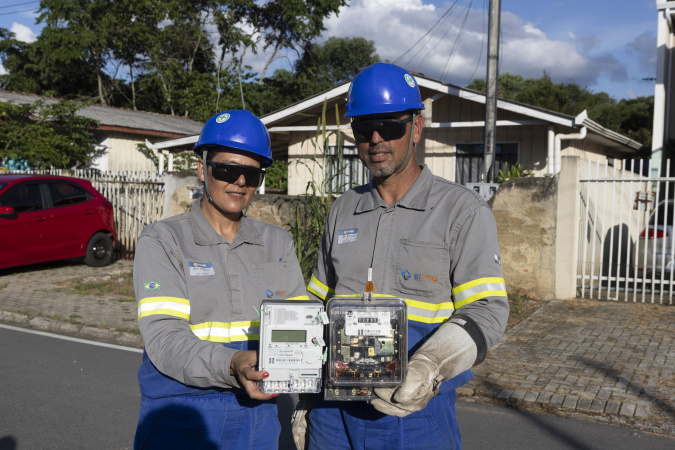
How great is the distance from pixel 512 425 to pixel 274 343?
147 inches

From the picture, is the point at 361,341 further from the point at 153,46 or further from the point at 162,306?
the point at 153,46

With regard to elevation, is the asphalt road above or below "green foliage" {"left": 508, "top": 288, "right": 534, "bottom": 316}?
below

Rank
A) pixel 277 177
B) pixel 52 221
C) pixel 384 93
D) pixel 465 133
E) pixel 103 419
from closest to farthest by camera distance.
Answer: pixel 384 93 → pixel 103 419 → pixel 52 221 → pixel 465 133 → pixel 277 177

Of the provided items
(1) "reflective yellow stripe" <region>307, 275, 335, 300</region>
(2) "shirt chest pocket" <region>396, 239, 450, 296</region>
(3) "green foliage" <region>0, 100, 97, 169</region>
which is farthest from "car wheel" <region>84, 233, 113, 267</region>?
(2) "shirt chest pocket" <region>396, 239, 450, 296</region>

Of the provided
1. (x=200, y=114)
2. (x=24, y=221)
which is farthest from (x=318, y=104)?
(x=200, y=114)

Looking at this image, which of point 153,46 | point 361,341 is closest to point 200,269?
point 361,341

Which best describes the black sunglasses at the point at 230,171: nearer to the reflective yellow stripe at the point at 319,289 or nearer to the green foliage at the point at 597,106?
the reflective yellow stripe at the point at 319,289

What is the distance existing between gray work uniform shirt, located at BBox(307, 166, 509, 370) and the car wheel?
11257 millimetres

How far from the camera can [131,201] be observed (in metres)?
14.5

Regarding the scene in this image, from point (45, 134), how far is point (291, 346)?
19.9 metres

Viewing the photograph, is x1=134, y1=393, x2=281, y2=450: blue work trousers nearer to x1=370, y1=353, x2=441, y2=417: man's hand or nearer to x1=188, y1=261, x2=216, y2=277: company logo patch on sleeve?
x1=188, y1=261, x2=216, y2=277: company logo patch on sleeve

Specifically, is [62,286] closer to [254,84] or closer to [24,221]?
[24,221]

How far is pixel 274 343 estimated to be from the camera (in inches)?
73.4

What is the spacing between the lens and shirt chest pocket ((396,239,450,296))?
2.22 meters
